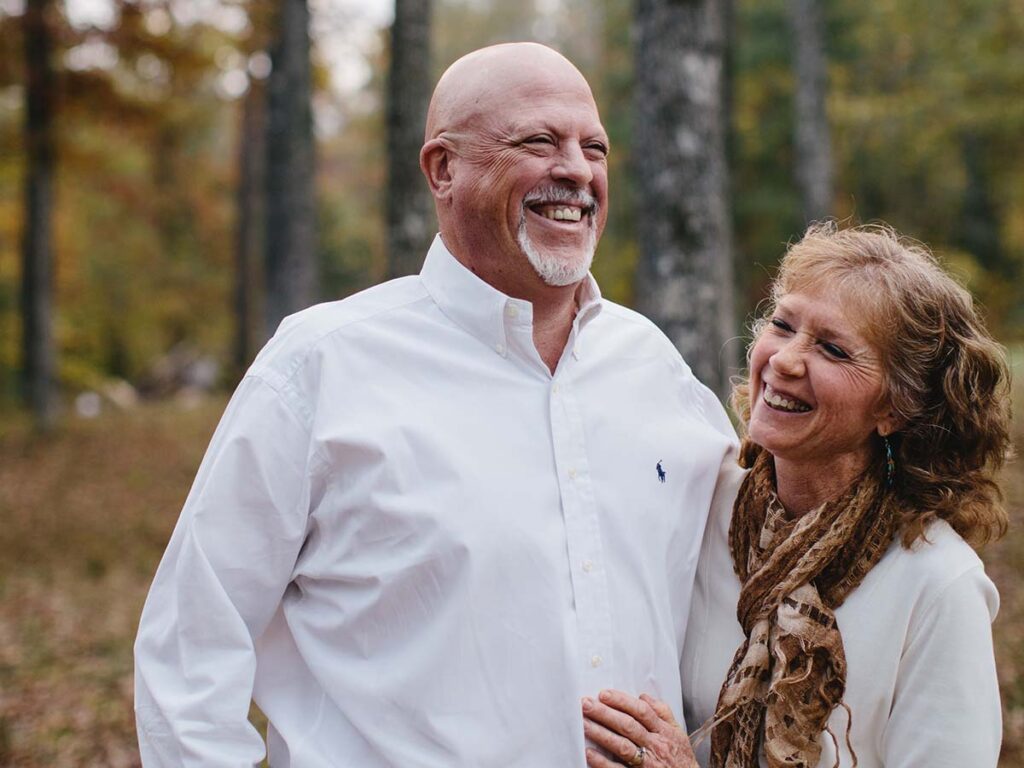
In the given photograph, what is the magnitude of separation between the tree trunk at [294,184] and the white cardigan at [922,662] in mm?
9785

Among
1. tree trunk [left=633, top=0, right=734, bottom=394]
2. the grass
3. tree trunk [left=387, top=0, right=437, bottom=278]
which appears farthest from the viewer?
tree trunk [left=387, top=0, right=437, bottom=278]

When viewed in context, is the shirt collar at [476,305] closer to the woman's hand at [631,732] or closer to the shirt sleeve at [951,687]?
the woman's hand at [631,732]

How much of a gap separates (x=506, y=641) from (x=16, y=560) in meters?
9.13

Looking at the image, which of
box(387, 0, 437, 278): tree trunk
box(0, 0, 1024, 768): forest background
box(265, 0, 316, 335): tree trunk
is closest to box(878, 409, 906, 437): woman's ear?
box(0, 0, 1024, 768): forest background

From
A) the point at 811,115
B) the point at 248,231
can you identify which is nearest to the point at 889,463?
the point at 811,115

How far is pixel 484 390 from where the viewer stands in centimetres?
251

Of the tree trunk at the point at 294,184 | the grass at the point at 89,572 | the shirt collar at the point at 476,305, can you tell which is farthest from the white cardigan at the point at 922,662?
the tree trunk at the point at 294,184

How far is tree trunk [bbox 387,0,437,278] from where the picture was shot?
7.23 metres

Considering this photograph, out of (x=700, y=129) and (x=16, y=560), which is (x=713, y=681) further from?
(x=16, y=560)

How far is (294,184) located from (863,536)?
10.2 metres

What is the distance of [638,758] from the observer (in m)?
2.34

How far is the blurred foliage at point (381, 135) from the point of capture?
14.4m

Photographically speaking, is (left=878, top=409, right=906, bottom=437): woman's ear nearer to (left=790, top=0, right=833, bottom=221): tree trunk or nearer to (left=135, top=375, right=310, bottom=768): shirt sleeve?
(left=135, top=375, right=310, bottom=768): shirt sleeve

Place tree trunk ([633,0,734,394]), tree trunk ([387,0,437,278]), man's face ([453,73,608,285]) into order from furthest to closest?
1. tree trunk ([387,0,437,278])
2. tree trunk ([633,0,734,394])
3. man's face ([453,73,608,285])
